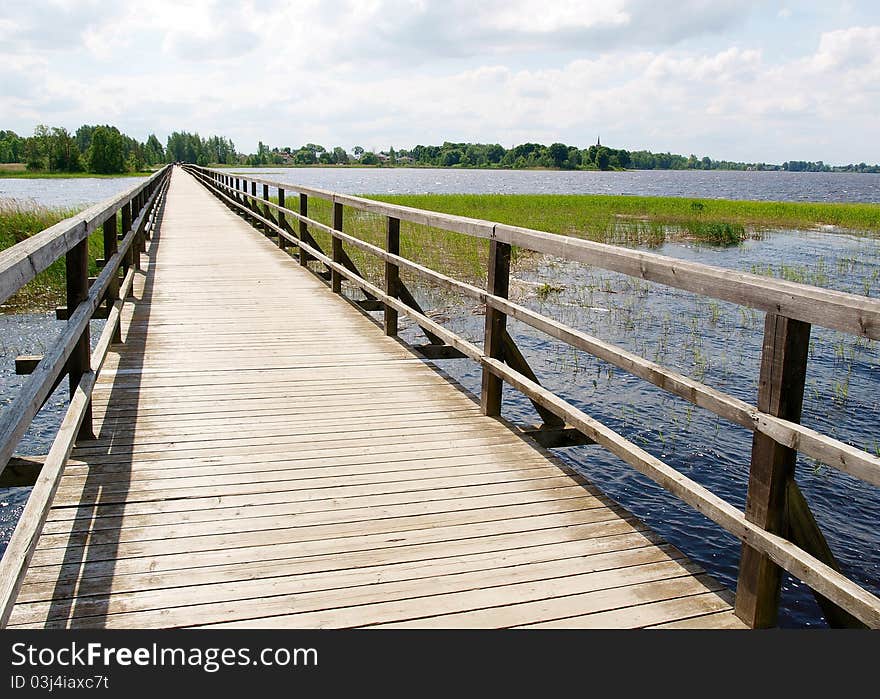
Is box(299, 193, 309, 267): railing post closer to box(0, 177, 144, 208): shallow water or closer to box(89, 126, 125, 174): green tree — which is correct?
box(0, 177, 144, 208): shallow water

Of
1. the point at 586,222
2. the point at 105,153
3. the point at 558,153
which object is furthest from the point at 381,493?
the point at 558,153

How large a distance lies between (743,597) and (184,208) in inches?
871

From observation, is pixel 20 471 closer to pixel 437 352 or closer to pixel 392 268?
pixel 437 352

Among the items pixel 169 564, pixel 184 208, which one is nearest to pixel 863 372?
pixel 169 564

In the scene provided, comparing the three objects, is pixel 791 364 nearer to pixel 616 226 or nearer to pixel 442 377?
pixel 442 377

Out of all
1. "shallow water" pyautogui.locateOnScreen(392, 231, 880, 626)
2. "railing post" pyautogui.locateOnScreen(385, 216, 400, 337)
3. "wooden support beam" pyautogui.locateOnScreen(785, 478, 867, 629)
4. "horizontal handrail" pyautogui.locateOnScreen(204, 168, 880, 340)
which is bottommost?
"shallow water" pyautogui.locateOnScreen(392, 231, 880, 626)

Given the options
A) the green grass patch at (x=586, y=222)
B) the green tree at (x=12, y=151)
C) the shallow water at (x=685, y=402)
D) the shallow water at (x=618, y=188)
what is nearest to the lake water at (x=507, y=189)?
the shallow water at (x=618, y=188)

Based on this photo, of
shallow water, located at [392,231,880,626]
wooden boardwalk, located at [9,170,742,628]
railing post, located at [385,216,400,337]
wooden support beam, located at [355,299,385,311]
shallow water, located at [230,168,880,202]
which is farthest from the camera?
shallow water, located at [230,168,880,202]

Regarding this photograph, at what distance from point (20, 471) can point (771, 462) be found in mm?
3091

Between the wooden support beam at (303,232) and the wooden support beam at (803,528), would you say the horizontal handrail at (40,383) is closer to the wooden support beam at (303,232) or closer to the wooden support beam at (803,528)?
the wooden support beam at (803,528)

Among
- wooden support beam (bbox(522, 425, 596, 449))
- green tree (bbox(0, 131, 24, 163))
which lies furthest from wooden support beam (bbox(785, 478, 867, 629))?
green tree (bbox(0, 131, 24, 163))

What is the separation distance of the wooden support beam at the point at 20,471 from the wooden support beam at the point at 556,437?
2.44 m

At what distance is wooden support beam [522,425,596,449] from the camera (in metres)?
4.38

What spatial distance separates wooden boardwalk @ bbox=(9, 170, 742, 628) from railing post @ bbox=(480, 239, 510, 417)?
0.14m
